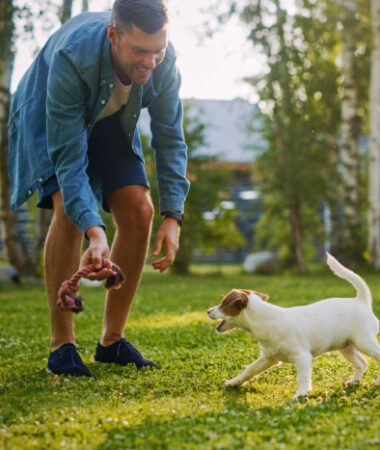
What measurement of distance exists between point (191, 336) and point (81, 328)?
104 cm

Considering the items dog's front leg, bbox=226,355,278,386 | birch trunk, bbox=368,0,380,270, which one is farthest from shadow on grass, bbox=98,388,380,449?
birch trunk, bbox=368,0,380,270

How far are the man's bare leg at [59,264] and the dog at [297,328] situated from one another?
77cm

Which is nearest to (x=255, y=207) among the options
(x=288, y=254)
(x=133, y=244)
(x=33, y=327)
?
(x=288, y=254)

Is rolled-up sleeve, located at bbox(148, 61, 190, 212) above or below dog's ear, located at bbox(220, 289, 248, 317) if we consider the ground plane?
above

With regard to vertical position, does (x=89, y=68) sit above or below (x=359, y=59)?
below

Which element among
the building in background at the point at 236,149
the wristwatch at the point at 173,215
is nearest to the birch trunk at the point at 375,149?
the building in background at the point at 236,149

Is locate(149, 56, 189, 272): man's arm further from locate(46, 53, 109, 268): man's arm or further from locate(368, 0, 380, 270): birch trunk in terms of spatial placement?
locate(368, 0, 380, 270): birch trunk

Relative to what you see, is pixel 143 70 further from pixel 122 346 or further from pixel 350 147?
pixel 350 147

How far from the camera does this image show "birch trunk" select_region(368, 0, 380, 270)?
38.4 feet

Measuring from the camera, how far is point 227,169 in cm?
1375

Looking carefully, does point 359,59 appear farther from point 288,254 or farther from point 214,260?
point 214,260

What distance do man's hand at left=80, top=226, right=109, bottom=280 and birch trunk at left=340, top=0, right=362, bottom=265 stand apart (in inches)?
412

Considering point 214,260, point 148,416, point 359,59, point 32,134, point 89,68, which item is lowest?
point 214,260

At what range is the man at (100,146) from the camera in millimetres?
2359
